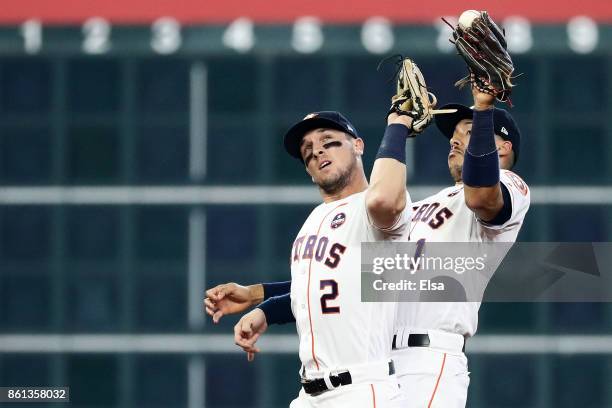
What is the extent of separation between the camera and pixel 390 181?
4.91 metres

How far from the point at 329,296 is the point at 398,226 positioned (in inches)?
15.8

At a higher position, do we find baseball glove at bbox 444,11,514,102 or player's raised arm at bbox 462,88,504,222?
baseball glove at bbox 444,11,514,102

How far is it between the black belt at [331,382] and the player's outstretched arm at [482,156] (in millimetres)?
741

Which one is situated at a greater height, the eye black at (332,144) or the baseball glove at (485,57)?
the baseball glove at (485,57)

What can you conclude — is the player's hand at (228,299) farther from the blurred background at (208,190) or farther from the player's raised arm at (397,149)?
the blurred background at (208,190)

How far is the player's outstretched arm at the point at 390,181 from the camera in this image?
4892 millimetres

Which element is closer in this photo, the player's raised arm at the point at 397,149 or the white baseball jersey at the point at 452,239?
the player's raised arm at the point at 397,149

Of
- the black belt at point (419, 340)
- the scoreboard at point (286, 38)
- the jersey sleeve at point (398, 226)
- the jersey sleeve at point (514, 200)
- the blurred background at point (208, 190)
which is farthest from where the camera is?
the scoreboard at point (286, 38)

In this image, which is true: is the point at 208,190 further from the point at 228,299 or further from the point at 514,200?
the point at 514,200

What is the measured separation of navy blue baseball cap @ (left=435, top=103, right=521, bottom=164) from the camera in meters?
5.88

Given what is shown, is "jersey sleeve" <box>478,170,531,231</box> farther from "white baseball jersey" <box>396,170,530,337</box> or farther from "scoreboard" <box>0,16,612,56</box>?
"scoreboard" <box>0,16,612,56</box>

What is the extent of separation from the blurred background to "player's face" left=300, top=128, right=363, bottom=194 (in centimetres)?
601

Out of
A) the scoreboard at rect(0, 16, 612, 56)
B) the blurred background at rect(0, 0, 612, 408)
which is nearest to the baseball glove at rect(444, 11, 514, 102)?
the blurred background at rect(0, 0, 612, 408)

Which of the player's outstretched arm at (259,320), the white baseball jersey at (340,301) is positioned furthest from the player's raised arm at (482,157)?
the player's outstretched arm at (259,320)
